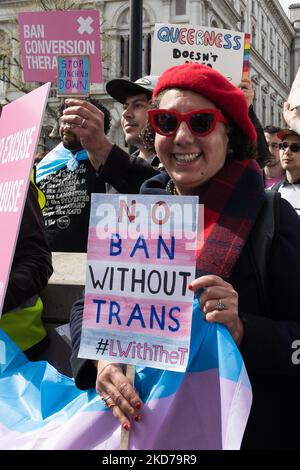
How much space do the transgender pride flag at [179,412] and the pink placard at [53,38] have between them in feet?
5.18

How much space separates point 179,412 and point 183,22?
3125 cm

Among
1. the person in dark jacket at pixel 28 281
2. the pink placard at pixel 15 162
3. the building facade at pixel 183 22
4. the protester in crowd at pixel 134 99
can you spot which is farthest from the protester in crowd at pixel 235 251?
the building facade at pixel 183 22

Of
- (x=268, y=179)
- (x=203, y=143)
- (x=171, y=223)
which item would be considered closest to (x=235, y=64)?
(x=268, y=179)

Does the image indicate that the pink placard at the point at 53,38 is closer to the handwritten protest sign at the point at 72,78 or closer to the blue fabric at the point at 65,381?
the handwritten protest sign at the point at 72,78

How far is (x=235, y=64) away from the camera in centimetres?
392

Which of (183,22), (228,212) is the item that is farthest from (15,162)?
(183,22)

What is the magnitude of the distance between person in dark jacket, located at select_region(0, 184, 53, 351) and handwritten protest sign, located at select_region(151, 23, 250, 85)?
209 centimetres

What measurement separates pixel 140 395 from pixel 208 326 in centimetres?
25

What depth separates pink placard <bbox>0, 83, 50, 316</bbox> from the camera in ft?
4.86

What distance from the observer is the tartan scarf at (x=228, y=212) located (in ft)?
4.49

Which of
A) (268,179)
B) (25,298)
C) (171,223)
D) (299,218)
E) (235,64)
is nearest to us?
(171,223)

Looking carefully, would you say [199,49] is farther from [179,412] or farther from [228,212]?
[179,412]

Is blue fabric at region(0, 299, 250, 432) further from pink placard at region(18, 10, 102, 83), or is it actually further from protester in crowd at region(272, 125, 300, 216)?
protester in crowd at region(272, 125, 300, 216)

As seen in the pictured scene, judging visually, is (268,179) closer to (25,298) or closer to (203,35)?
(203,35)
